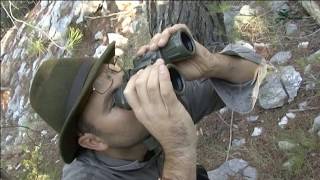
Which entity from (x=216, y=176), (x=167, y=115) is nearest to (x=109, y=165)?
(x=167, y=115)

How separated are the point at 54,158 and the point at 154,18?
1.31 meters

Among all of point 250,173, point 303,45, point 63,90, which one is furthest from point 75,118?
point 303,45

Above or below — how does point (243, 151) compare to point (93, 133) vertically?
below

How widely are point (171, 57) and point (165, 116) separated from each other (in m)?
0.28

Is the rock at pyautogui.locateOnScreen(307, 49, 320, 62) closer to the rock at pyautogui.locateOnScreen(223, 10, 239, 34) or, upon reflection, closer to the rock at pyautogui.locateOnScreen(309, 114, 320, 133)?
the rock at pyautogui.locateOnScreen(309, 114, 320, 133)

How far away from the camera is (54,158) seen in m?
4.21

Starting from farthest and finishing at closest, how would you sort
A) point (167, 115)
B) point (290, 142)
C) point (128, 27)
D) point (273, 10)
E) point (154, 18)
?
point (128, 27) < point (273, 10) < point (154, 18) < point (290, 142) < point (167, 115)

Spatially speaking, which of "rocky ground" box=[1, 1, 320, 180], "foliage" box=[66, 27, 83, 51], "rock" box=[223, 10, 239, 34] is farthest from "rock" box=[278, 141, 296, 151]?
"foliage" box=[66, 27, 83, 51]

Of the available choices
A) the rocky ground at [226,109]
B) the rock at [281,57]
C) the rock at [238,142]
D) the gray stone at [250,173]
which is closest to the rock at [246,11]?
the rocky ground at [226,109]

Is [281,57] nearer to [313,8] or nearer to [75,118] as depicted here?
[313,8]

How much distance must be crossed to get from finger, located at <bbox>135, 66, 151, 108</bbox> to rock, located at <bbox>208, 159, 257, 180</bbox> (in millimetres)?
1480

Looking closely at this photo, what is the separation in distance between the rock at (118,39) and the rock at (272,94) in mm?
1475

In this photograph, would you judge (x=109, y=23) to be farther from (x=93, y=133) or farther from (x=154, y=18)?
(x=93, y=133)

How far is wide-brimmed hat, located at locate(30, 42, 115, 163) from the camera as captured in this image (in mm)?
1982
